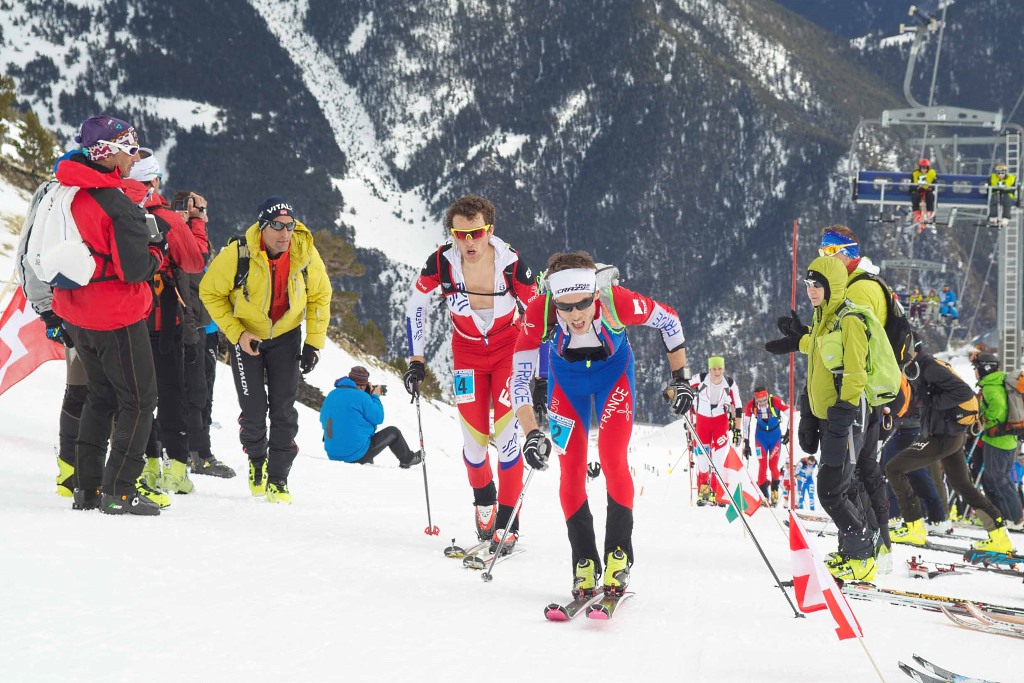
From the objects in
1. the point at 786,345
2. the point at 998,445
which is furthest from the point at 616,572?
the point at 998,445

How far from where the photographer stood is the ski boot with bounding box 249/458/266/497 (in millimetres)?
6949

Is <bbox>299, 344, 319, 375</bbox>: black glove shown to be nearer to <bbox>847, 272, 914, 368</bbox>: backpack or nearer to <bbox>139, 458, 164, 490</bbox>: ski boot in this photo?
<bbox>139, 458, 164, 490</bbox>: ski boot

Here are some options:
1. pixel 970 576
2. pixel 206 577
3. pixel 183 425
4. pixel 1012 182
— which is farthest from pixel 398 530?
pixel 1012 182

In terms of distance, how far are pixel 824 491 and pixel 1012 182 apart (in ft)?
86.8

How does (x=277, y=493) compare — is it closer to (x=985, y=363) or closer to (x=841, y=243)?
(x=841, y=243)

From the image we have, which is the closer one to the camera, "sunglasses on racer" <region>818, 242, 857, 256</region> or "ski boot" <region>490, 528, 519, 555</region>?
"ski boot" <region>490, 528, 519, 555</region>

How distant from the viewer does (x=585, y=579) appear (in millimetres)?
4605

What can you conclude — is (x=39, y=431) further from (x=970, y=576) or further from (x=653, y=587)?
(x=970, y=576)

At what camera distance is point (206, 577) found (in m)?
4.20

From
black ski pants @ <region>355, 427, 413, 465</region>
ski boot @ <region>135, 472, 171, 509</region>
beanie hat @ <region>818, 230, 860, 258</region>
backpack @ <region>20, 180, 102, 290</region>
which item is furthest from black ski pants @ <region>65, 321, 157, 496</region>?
black ski pants @ <region>355, 427, 413, 465</region>

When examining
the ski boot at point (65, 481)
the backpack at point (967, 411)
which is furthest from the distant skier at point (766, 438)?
the ski boot at point (65, 481)

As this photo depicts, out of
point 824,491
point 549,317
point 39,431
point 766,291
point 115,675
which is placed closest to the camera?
point 115,675

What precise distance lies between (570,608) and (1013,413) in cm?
763

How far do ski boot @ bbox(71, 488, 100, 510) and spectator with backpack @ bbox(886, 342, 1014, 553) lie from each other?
650cm
